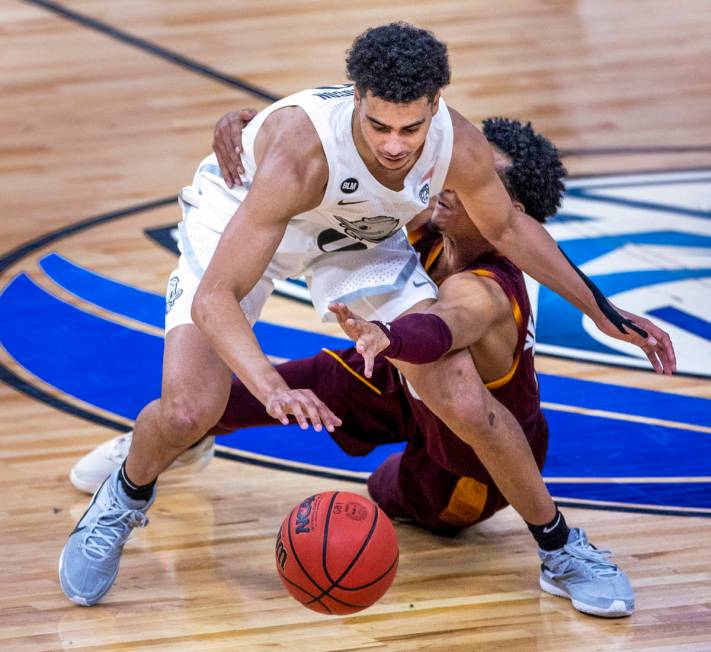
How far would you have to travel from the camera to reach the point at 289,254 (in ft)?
13.3

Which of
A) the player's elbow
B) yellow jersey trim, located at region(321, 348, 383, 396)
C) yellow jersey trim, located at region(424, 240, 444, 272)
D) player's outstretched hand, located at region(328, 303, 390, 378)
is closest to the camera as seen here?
player's outstretched hand, located at region(328, 303, 390, 378)

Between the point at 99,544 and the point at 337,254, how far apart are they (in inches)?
43.0

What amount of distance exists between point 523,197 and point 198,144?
4.08 meters

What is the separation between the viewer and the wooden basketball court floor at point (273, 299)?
3689 millimetres

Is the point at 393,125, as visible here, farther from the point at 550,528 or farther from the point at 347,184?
the point at 550,528

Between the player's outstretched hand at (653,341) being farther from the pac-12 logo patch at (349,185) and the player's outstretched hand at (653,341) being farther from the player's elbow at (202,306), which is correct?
the player's elbow at (202,306)

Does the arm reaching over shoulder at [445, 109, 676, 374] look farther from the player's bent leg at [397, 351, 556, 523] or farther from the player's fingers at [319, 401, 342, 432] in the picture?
the player's fingers at [319, 401, 342, 432]

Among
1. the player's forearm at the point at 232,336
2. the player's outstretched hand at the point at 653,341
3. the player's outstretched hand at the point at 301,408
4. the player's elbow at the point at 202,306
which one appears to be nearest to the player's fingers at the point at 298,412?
the player's outstretched hand at the point at 301,408

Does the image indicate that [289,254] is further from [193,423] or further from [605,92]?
[605,92]

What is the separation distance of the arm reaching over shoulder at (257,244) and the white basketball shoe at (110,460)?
1155 mm

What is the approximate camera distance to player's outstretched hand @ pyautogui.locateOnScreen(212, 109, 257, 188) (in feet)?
13.3

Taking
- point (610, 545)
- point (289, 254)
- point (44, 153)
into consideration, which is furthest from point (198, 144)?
point (610, 545)

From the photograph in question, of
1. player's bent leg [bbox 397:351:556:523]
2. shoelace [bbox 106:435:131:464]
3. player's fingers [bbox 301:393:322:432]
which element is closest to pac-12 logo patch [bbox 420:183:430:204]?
player's bent leg [bbox 397:351:556:523]

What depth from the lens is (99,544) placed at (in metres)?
3.83
